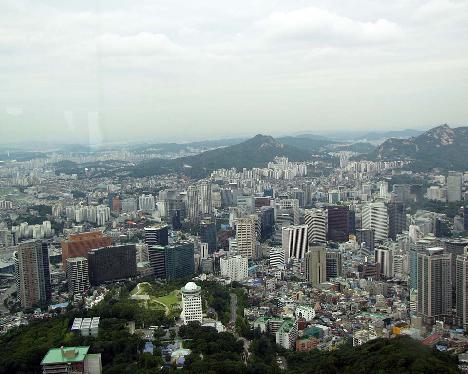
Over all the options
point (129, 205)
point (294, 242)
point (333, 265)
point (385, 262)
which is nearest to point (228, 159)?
point (129, 205)

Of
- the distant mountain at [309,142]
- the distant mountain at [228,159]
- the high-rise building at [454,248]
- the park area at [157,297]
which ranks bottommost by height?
the park area at [157,297]

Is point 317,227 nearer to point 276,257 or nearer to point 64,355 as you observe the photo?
point 276,257

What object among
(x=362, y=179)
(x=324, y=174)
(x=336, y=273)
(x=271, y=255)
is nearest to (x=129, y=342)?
(x=336, y=273)

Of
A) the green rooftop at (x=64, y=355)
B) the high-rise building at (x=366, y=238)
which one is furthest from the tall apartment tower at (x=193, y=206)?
the green rooftop at (x=64, y=355)

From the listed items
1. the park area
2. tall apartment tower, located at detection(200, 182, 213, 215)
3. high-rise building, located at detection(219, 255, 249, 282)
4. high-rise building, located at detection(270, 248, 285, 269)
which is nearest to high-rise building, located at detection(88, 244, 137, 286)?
the park area

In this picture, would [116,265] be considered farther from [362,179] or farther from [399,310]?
[362,179]

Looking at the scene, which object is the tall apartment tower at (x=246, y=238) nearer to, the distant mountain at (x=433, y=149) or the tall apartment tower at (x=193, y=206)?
the tall apartment tower at (x=193, y=206)
